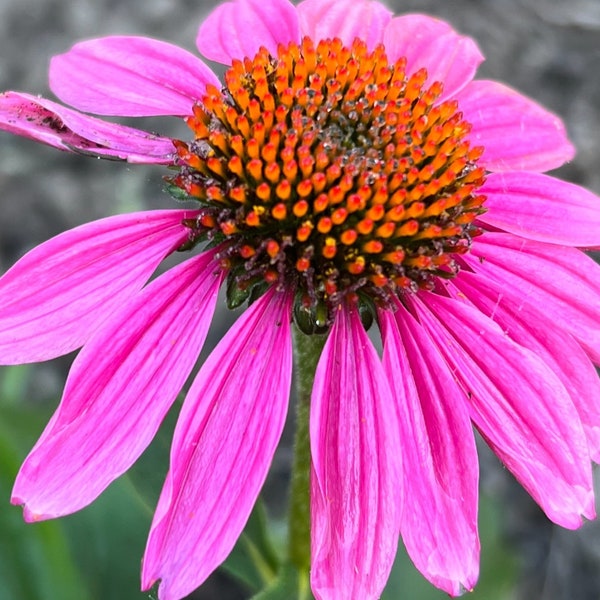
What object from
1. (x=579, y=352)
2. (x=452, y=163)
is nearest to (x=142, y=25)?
(x=452, y=163)

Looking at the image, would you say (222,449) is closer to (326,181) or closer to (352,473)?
(352,473)

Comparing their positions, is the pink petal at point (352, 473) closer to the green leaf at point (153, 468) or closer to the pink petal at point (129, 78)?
the green leaf at point (153, 468)

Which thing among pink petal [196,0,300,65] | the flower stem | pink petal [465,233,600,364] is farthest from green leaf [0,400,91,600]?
pink petal [465,233,600,364]

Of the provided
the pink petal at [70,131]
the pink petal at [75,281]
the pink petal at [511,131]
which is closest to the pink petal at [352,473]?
the pink petal at [75,281]

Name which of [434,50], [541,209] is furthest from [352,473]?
[434,50]

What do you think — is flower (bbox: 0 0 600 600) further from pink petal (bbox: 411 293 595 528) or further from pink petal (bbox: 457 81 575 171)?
pink petal (bbox: 457 81 575 171)

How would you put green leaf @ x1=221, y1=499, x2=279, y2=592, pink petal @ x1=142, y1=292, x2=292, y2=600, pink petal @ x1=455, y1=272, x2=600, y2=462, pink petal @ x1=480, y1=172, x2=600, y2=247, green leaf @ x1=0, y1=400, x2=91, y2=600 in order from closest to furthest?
pink petal @ x1=142, y1=292, x2=292, y2=600 → pink petal @ x1=455, y1=272, x2=600, y2=462 → pink petal @ x1=480, y1=172, x2=600, y2=247 → green leaf @ x1=221, y1=499, x2=279, y2=592 → green leaf @ x1=0, y1=400, x2=91, y2=600
